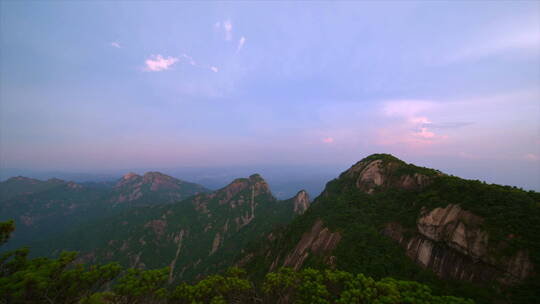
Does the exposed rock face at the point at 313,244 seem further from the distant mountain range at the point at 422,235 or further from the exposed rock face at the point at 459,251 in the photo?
the exposed rock face at the point at 459,251

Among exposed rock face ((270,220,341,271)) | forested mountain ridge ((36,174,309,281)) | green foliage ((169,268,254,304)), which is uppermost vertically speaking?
green foliage ((169,268,254,304))

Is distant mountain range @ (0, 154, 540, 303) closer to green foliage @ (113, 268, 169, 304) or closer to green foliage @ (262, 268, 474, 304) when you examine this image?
green foliage @ (262, 268, 474, 304)

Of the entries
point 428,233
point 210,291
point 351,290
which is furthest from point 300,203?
point 351,290

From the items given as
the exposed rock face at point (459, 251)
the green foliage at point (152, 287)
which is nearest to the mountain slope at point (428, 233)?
the exposed rock face at point (459, 251)

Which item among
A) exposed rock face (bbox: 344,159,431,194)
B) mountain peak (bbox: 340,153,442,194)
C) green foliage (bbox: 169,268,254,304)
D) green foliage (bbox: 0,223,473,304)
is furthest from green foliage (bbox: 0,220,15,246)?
mountain peak (bbox: 340,153,442,194)

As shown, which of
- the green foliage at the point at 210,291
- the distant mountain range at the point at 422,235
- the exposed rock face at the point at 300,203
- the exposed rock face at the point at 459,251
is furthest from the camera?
the exposed rock face at the point at 300,203

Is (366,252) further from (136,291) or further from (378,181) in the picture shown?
(136,291)

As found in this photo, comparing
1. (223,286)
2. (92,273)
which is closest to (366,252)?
(223,286)
